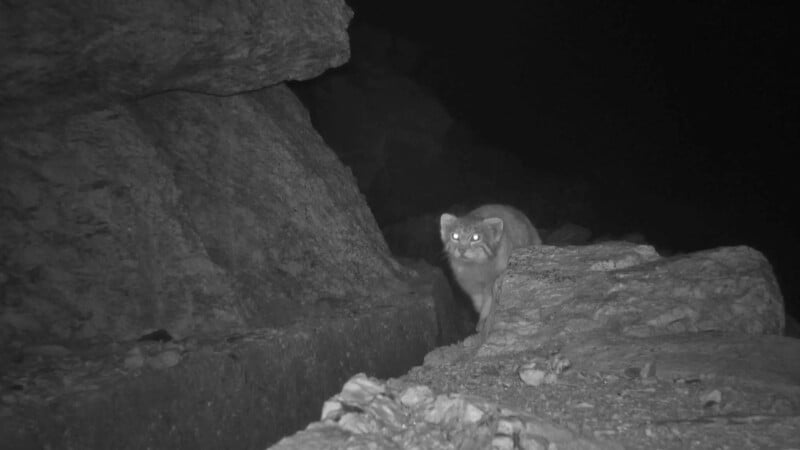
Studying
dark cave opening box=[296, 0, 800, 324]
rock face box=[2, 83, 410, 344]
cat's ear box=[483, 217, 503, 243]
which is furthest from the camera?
dark cave opening box=[296, 0, 800, 324]

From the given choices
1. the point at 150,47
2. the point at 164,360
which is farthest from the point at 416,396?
the point at 150,47

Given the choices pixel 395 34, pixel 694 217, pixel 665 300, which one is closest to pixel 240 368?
pixel 665 300

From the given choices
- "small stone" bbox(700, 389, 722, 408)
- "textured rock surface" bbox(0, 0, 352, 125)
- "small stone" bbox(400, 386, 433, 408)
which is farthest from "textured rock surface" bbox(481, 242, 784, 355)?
"textured rock surface" bbox(0, 0, 352, 125)

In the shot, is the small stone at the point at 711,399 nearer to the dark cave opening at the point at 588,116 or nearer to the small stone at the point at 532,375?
the small stone at the point at 532,375

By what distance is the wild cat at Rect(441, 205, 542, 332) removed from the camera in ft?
25.0

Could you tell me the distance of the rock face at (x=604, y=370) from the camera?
2.85 meters

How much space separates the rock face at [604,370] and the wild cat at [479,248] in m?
1.91

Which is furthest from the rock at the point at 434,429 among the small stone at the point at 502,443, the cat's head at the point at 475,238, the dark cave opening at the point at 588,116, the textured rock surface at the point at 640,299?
the dark cave opening at the point at 588,116

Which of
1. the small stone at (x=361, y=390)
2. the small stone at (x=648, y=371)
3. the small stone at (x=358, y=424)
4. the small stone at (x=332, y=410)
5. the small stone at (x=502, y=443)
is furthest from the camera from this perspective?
the small stone at (x=648, y=371)

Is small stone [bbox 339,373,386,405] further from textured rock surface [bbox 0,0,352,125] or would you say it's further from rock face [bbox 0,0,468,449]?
textured rock surface [bbox 0,0,352,125]

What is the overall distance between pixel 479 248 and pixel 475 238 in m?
0.11

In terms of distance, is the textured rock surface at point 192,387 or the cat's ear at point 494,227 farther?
the cat's ear at point 494,227

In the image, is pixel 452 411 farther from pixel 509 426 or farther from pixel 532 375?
pixel 532 375

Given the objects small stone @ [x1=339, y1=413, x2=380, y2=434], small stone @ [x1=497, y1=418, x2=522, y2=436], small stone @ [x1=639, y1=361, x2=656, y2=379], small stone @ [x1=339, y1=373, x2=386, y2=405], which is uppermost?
small stone @ [x1=497, y1=418, x2=522, y2=436]
